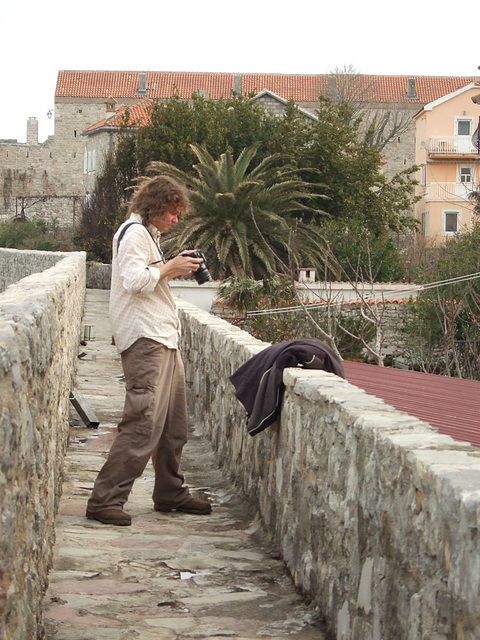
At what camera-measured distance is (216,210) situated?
28.1 metres

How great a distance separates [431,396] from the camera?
23.5 feet

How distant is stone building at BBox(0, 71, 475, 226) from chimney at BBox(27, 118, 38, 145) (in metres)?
3.10

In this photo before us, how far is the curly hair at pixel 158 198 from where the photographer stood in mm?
5660

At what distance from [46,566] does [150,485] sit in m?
2.56

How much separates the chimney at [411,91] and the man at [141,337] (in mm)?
72245

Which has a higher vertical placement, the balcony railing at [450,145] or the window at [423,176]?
the balcony railing at [450,145]

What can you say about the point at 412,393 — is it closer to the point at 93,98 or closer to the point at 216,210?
the point at 216,210

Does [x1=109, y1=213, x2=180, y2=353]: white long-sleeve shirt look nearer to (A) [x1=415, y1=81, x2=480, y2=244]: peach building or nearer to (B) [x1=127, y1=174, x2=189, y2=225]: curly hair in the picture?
(B) [x1=127, y1=174, x2=189, y2=225]: curly hair

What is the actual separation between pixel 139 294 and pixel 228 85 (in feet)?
225

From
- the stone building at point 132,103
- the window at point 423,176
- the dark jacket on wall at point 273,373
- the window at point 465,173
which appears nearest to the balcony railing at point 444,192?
the window at point 465,173

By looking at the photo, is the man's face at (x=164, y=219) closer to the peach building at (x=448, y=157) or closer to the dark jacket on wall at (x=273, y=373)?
the dark jacket on wall at (x=273, y=373)

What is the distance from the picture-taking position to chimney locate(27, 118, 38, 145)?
79.0 meters

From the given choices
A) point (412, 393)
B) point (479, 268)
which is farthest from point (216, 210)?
point (412, 393)

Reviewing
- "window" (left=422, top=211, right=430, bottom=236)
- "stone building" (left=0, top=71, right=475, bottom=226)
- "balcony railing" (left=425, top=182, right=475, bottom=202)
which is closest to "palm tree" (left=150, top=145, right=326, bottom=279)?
"balcony railing" (left=425, top=182, right=475, bottom=202)
